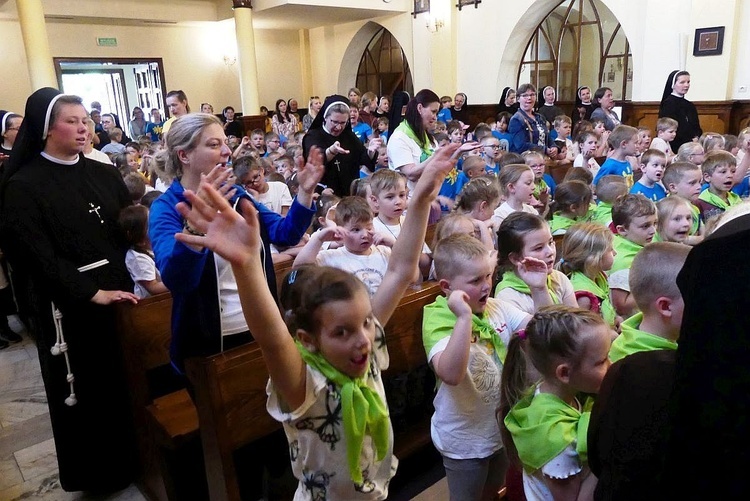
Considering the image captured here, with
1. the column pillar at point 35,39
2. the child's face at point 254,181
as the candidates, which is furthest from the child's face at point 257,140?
the child's face at point 254,181

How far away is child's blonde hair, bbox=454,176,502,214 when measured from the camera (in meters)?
3.22

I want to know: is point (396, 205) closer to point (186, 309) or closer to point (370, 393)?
point (186, 309)

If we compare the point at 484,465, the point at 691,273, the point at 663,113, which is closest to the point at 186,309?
the point at 484,465

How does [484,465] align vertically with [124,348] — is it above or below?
below

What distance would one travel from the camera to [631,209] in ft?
9.21

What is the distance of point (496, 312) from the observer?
195 cm

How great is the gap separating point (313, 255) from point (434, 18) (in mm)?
10944

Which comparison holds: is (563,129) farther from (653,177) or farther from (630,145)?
(653,177)

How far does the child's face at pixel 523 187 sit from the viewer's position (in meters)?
3.46

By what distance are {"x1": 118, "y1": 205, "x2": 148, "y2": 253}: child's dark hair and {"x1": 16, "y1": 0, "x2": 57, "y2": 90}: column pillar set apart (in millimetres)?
8122

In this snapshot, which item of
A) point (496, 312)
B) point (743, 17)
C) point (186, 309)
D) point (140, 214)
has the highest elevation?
point (743, 17)

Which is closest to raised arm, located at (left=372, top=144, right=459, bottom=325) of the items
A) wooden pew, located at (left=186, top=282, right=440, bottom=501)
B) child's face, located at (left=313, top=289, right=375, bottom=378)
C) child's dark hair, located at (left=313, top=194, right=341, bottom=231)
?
child's face, located at (left=313, top=289, right=375, bottom=378)

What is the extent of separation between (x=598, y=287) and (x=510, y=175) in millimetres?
1221

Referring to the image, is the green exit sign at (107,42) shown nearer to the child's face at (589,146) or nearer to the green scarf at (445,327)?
the child's face at (589,146)
